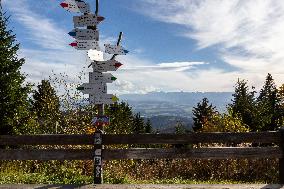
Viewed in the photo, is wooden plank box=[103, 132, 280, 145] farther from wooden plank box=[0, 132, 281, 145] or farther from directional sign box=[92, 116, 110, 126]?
directional sign box=[92, 116, 110, 126]

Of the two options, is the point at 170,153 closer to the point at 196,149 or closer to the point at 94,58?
the point at 196,149

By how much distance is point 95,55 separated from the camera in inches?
361

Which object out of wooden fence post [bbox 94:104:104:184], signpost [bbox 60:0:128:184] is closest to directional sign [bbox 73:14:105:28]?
signpost [bbox 60:0:128:184]

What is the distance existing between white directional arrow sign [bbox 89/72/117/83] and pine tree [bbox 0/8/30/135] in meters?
16.3

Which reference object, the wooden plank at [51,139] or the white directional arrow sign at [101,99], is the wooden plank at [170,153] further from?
the white directional arrow sign at [101,99]

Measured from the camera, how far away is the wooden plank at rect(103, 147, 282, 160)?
28.2 ft

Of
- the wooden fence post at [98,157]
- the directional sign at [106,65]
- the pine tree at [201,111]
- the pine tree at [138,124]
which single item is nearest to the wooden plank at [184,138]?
the wooden fence post at [98,157]

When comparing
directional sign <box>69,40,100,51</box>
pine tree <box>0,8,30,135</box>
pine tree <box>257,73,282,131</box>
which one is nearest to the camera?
directional sign <box>69,40,100,51</box>

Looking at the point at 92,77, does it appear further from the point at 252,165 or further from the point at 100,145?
the point at 252,165

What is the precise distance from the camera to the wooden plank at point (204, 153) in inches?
338

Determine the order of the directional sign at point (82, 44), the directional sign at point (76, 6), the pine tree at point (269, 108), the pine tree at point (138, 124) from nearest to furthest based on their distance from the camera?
the directional sign at point (76, 6), the directional sign at point (82, 44), the pine tree at point (269, 108), the pine tree at point (138, 124)

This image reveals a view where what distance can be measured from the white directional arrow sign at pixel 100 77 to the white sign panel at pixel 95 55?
0.34 metres

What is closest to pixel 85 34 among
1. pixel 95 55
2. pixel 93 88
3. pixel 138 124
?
pixel 95 55

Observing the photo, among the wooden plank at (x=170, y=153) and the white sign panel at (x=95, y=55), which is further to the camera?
the white sign panel at (x=95, y=55)
